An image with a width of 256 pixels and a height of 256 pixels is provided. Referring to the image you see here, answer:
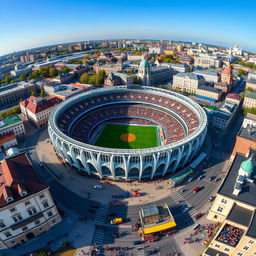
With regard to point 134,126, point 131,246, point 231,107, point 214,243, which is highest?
point 231,107

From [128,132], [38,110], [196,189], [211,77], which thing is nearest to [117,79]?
[128,132]

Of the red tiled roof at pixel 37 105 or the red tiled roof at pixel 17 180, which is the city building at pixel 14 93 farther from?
the red tiled roof at pixel 17 180

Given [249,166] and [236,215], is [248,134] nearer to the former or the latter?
[249,166]

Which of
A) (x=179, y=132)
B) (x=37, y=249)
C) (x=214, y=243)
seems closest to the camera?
(x=214, y=243)

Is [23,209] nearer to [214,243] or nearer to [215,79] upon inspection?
[214,243]

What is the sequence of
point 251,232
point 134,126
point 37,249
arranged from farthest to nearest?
point 134,126 < point 37,249 < point 251,232

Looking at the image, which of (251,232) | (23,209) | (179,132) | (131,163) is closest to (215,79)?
(179,132)

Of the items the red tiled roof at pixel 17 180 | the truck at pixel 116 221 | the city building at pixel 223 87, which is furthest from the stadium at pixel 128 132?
the city building at pixel 223 87
